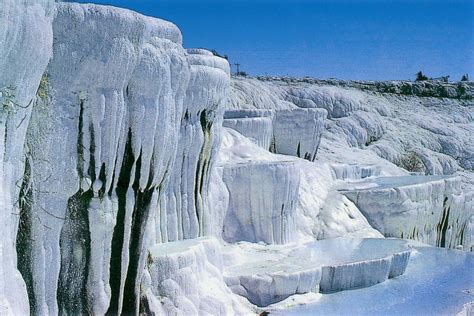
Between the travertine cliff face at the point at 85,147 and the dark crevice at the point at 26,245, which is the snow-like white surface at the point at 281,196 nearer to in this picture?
the travertine cliff face at the point at 85,147

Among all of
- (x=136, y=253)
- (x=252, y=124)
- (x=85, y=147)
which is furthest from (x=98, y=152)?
(x=252, y=124)

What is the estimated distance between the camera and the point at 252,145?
43.9ft

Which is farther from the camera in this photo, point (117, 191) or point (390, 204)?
point (390, 204)

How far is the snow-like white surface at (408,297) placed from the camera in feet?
29.2

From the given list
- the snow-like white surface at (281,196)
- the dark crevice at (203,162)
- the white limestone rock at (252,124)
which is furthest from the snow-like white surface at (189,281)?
the white limestone rock at (252,124)

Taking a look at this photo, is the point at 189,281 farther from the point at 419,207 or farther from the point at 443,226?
the point at 443,226

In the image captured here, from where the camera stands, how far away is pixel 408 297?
9.54m

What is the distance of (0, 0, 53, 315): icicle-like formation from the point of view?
15.1ft

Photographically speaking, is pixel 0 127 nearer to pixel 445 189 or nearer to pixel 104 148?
pixel 104 148

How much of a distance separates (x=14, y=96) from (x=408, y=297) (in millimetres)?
6503

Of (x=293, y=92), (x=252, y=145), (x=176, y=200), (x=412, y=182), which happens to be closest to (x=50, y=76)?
(x=176, y=200)

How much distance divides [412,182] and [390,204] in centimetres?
167

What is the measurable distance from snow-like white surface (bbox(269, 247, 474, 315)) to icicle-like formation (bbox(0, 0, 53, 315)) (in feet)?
15.3

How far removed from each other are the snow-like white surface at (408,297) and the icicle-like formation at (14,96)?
4.66 metres
